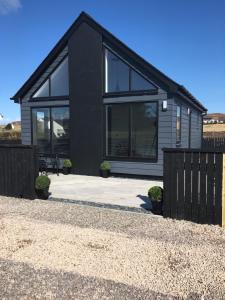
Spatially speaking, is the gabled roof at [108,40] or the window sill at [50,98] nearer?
the gabled roof at [108,40]

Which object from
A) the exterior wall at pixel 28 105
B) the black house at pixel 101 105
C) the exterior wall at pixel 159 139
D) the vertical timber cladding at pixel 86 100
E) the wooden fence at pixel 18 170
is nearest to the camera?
the wooden fence at pixel 18 170

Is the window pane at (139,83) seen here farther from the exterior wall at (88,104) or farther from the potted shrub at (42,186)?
the potted shrub at (42,186)

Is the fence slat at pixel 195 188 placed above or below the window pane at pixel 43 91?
below

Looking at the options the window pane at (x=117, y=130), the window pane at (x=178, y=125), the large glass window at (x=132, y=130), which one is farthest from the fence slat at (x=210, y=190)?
the window pane at (x=178, y=125)

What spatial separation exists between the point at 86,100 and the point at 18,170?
474 cm

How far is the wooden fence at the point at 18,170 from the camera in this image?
8000 mm

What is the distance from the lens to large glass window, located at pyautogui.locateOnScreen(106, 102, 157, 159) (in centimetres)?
1091

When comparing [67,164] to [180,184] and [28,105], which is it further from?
[180,184]

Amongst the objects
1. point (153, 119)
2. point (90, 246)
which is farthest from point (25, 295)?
point (153, 119)

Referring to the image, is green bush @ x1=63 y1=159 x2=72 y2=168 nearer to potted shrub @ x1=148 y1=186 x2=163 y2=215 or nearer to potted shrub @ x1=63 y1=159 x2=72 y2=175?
potted shrub @ x1=63 y1=159 x2=72 y2=175

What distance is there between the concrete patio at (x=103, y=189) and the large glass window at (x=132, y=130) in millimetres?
1055

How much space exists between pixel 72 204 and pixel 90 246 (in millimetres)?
2860

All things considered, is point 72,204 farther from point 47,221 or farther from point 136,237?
point 136,237

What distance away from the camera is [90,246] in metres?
4.80
